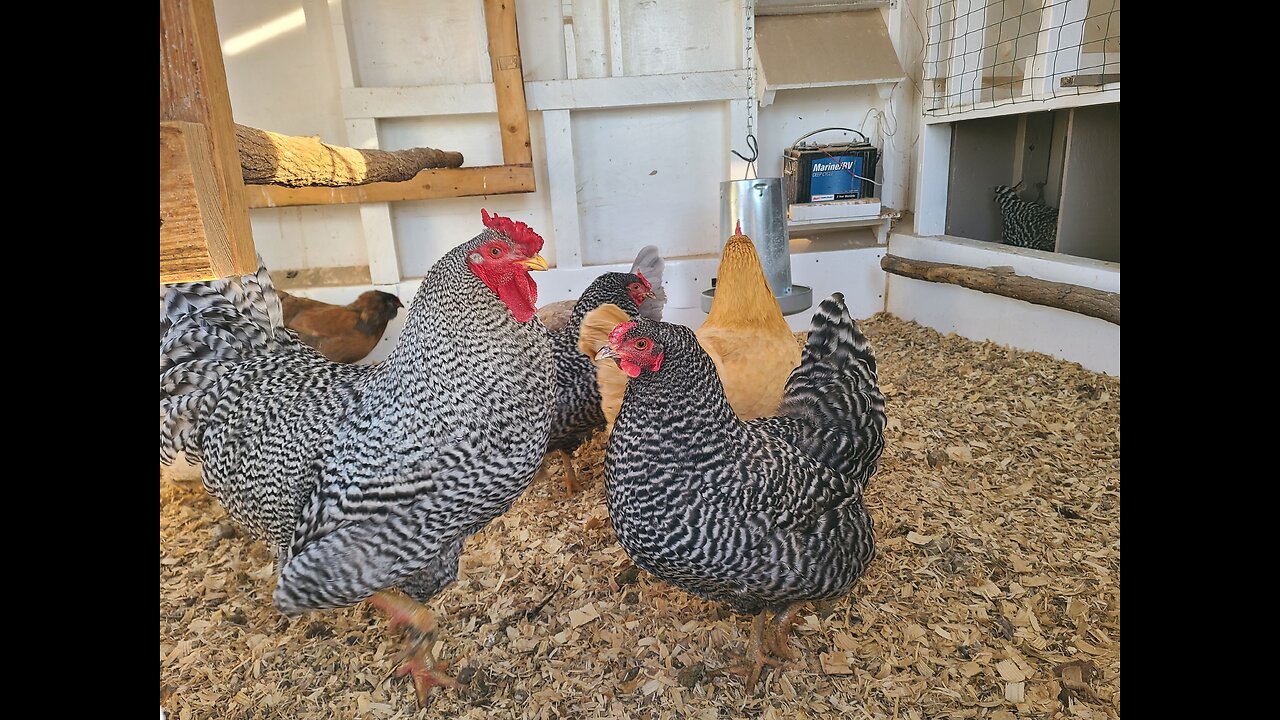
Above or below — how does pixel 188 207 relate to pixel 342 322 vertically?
above

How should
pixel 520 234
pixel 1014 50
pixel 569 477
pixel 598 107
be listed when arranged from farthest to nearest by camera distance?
pixel 598 107 < pixel 1014 50 < pixel 569 477 < pixel 520 234

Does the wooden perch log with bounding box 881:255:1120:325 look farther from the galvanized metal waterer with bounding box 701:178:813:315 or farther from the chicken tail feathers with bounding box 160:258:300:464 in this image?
the chicken tail feathers with bounding box 160:258:300:464

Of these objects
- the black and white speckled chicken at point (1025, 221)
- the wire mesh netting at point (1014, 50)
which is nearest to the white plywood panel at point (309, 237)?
the wire mesh netting at point (1014, 50)

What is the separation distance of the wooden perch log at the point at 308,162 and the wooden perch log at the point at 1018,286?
128 inches

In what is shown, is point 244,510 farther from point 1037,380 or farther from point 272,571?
point 1037,380

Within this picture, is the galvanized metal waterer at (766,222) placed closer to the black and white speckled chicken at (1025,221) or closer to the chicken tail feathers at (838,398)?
the chicken tail feathers at (838,398)

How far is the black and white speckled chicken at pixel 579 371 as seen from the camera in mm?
2580

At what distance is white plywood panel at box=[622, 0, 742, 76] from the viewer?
4.28 m

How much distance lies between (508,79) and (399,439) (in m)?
2.86

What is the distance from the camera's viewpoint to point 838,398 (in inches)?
78.1

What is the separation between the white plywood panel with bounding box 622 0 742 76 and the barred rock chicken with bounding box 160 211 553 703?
3063mm

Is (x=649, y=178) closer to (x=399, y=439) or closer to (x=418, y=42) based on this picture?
(x=418, y=42)

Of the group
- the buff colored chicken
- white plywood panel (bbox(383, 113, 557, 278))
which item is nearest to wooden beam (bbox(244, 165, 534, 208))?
white plywood panel (bbox(383, 113, 557, 278))

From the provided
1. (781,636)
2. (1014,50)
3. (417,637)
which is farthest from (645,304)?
(1014,50)
